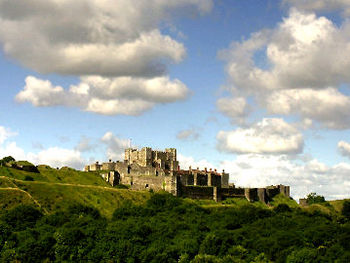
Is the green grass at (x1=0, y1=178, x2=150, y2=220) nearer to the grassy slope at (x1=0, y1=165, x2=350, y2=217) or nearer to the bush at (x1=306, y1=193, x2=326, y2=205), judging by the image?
the grassy slope at (x1=0, y1=165, x2=350, y2=217)

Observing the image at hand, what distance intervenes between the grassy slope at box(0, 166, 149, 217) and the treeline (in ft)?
12.4

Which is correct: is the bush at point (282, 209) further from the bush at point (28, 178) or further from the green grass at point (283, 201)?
the bush at point (28, 178)

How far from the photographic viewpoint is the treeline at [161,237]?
84250 mm

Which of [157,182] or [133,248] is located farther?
[157,182]

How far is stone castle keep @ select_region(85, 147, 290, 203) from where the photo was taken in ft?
417

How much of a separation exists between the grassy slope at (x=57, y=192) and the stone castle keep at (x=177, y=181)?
205 inches

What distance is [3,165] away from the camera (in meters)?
124

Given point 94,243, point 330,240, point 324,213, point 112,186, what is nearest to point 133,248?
point 94,243

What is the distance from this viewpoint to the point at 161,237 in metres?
93.2

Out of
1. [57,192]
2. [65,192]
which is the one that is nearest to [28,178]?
[57,192]

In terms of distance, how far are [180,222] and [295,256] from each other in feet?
95.2

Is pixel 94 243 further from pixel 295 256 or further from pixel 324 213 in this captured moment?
pixel 324 213

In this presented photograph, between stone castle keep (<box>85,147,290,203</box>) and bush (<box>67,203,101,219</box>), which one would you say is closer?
bush (<box>67,203,101,219</box>)

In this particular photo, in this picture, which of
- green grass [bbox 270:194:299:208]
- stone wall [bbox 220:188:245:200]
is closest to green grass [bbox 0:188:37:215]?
stone wall [bbox 220:188:245:200]
